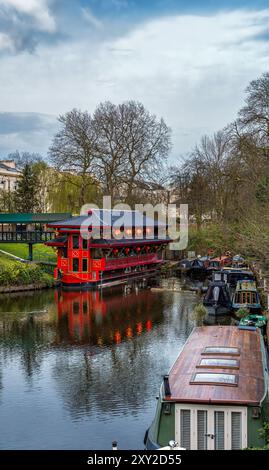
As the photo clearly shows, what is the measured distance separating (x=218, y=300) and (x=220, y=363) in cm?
1613

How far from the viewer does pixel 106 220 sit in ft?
149

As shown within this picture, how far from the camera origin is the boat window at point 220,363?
1488 cm

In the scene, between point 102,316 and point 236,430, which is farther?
point 102,316

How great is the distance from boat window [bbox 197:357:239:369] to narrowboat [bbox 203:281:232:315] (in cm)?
1533

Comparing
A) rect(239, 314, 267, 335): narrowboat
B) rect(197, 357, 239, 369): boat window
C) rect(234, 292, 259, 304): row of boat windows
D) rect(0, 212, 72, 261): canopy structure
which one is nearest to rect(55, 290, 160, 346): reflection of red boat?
rect(234, 292, 259, 304): row of boat windows

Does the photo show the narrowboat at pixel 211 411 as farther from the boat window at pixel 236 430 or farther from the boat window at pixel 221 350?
the boat window at pixel 221 350

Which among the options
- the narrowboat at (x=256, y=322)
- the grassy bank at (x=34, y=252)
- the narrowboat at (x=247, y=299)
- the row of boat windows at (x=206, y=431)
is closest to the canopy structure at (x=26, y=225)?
the grassy bank at (x=34, y=252)

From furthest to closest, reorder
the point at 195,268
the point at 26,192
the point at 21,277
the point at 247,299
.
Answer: the point at 26,192
the point at 195,268
the point at 21,277
the point at 247,299

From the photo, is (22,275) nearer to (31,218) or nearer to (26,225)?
(31,218)

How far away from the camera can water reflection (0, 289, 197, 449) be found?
50.2ft

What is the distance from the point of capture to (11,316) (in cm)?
3058

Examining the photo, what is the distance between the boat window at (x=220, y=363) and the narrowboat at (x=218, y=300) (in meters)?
15.3

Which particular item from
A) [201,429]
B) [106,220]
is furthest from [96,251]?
[201,429]

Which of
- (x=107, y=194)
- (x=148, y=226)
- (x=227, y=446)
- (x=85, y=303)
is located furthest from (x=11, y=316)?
(x=107, y=194)
